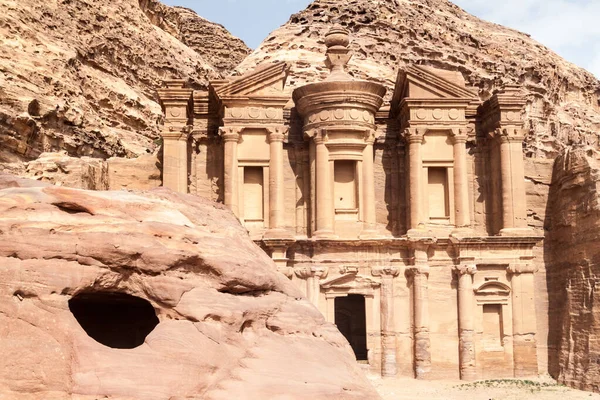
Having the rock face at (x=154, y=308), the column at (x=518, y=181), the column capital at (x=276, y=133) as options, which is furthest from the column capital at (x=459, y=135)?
the rock face at (x=154, y=308)

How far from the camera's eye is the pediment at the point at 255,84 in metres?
25.3

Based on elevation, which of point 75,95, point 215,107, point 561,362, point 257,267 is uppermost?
point 75,95

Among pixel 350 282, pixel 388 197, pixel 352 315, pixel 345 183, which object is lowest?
pixel 352 315

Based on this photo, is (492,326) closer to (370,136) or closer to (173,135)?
(370,136)

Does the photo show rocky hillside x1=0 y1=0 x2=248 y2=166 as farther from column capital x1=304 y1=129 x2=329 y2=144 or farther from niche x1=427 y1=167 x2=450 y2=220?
niche x1=427 y1=167 x2=450 y2=220

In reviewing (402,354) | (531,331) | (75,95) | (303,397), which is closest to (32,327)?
(303,397)

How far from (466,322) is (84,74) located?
26.7 meters

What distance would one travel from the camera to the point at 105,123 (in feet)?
135

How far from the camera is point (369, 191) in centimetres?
2555

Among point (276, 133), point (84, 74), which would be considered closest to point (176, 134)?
point (276, 133)

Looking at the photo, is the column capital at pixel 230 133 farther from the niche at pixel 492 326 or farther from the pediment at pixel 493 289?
the niche at pixel 492 326

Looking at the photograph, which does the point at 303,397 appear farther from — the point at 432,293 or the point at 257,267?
the point at 432,293

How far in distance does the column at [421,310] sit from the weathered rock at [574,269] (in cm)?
435

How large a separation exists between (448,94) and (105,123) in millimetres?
21528
